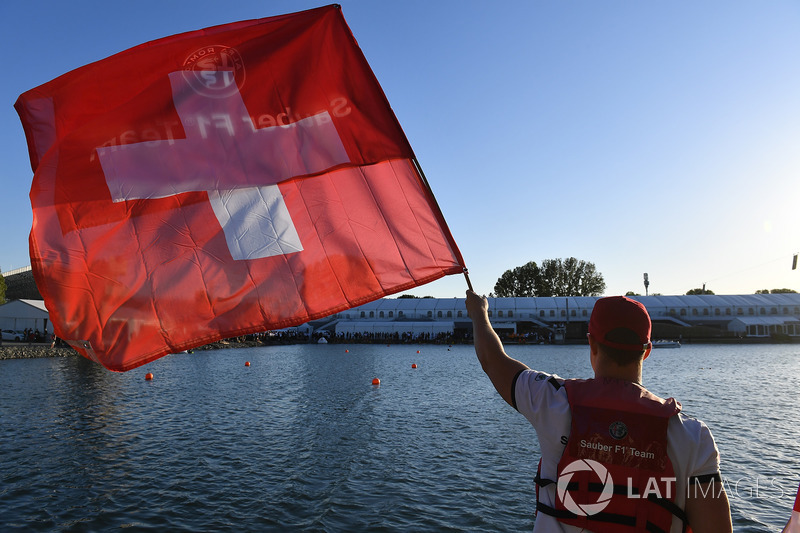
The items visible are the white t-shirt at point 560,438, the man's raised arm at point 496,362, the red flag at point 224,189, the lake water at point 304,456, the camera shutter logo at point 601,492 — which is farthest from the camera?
the lake water at point 304,456

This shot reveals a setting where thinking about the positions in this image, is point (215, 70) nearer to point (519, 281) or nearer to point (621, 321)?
point (621, 321)

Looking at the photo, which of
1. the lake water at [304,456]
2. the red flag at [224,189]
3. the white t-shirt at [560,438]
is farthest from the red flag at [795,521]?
the lake water at [304,456]

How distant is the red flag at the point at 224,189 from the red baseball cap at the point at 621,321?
2202mm

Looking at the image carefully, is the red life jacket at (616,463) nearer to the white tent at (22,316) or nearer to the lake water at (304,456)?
the lake water at (304,456)

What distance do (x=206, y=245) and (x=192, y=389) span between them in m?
26.7

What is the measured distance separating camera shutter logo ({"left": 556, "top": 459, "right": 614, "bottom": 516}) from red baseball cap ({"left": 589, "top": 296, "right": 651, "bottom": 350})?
58cm

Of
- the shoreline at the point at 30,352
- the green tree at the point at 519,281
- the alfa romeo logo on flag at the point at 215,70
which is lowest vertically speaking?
the shoreline at the point at 30,352

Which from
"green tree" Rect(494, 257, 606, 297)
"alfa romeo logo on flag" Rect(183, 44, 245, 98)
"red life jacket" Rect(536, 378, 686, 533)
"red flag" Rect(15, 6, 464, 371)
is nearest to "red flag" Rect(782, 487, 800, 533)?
"red life jacket" Rect(536, 378, 686, 533)

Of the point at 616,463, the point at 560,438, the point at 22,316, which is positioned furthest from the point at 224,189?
the point at 22,316

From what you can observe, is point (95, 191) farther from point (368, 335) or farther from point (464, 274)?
point (368, 335)

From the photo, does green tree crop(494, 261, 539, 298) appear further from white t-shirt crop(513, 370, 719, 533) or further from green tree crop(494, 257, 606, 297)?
white t-shirt crop(513, 370, 719, 533)

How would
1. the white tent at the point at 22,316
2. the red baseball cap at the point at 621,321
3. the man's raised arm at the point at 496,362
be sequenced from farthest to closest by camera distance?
the white tent at the point at 22,316
the man's raised arm at the point at 496,362
the red baseball cap at the point at 621,321

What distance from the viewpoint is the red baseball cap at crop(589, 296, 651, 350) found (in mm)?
2510

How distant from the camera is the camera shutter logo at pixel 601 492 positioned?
94.2 inches
